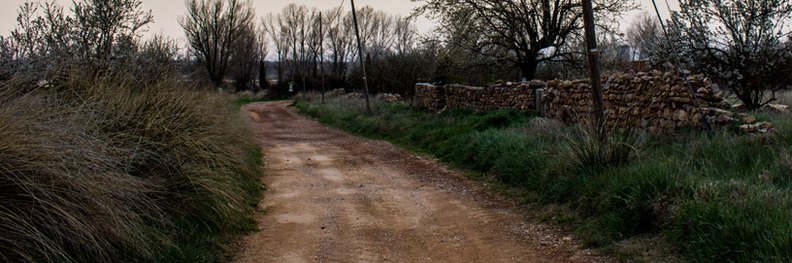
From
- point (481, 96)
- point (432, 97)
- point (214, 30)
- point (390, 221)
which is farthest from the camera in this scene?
point (214, 30)

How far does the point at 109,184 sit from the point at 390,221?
9.07ft

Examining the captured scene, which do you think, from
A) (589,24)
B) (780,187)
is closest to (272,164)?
(589,24)

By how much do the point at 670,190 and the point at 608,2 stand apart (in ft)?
47.8

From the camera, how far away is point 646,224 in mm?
4254

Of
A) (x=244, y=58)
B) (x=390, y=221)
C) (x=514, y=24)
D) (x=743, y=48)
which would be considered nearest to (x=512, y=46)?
(x=514, y=24)

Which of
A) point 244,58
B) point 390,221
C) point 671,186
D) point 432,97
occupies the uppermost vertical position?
point 244,58

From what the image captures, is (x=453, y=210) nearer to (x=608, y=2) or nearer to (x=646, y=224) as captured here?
(x=646, y=224)

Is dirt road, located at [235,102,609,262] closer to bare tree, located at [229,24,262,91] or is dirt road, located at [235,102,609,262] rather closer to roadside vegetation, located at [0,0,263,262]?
roadside vegetation, located at [0,0,263,262]

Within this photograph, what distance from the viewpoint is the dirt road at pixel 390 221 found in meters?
4.34

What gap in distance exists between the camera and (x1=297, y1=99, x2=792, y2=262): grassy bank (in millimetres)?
3381

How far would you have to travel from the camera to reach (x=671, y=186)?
4305 mm

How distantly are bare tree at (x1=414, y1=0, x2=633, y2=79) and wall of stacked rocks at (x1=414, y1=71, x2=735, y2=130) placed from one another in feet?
10.2

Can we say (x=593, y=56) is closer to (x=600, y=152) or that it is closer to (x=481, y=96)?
(x=600, y=152)

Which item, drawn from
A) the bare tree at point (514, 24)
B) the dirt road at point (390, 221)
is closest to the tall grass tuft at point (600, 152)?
the dirt road at point (390, 221)
